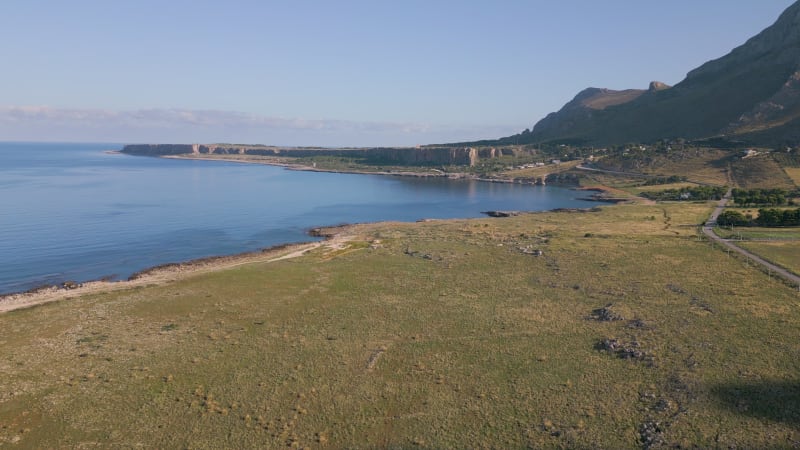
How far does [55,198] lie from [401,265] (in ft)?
336

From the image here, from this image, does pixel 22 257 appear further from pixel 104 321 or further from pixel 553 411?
pixel 553 411

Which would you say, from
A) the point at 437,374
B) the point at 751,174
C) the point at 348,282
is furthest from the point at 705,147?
the point at 437,374

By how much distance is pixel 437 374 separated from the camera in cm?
2981

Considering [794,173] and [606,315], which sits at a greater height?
[794,173]

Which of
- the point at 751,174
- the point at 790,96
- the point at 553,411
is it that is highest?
the point at 790,96

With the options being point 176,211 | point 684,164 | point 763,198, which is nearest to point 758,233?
point 763,198

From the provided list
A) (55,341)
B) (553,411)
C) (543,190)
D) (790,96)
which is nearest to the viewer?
(553,411)

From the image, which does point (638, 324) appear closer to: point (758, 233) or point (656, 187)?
point (758, 233)

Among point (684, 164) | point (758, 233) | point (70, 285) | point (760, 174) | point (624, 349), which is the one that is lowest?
point (70, 285)

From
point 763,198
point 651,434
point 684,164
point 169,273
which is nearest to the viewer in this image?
point 651,434

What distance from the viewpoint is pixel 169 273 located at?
56625 mm

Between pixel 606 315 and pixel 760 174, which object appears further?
pixel 760 174

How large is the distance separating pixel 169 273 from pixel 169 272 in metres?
0.93

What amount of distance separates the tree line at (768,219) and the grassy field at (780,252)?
15.3m
